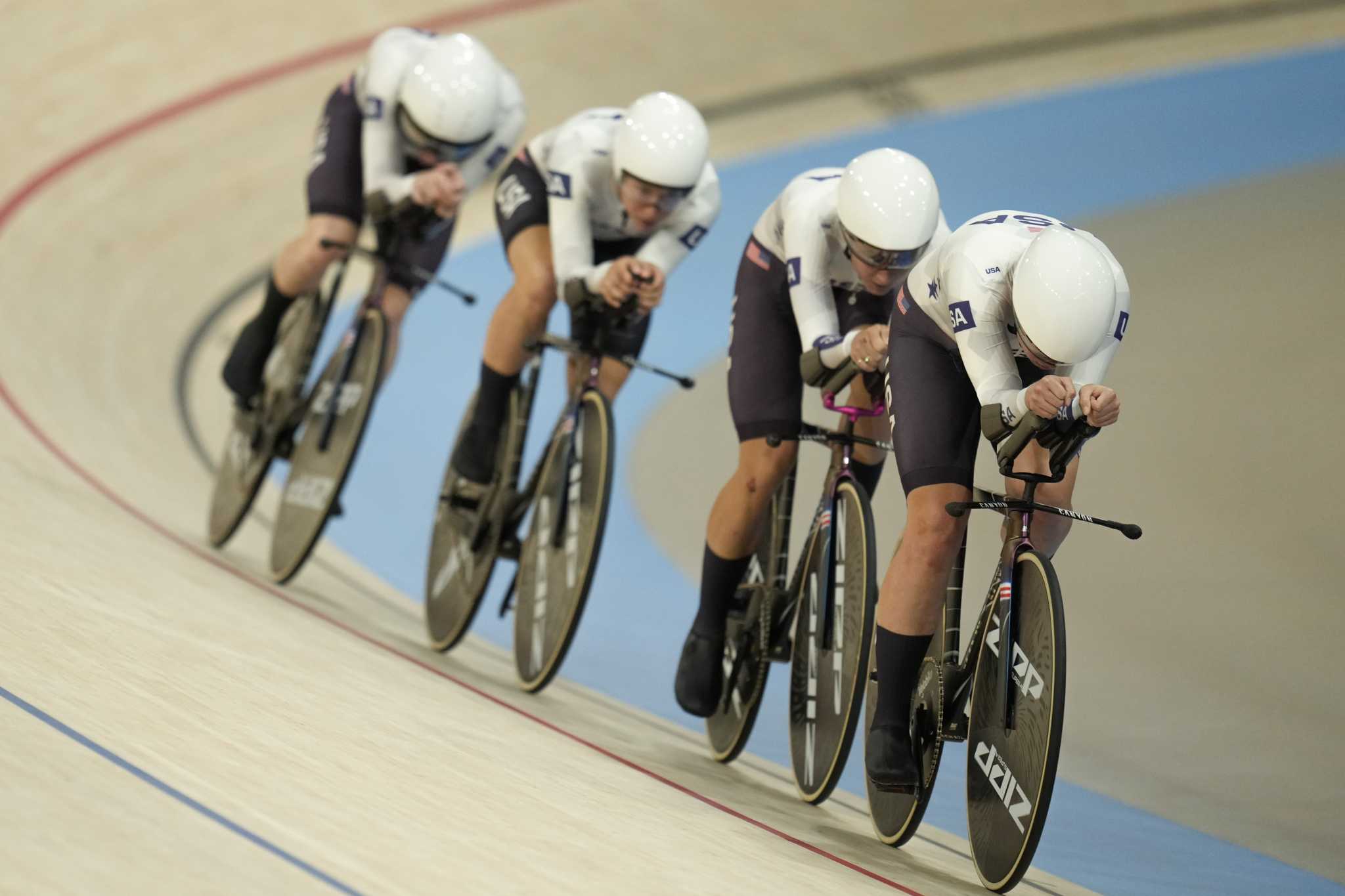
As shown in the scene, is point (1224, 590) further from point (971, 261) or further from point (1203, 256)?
point (1203, 256)

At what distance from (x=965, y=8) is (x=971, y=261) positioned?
7489mm

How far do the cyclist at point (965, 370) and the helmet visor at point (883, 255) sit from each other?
88 mm

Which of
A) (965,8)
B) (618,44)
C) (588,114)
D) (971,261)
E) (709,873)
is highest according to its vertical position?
(965,8)

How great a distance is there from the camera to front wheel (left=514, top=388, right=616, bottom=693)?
12.6 ft

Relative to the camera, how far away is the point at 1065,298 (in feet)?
8.77

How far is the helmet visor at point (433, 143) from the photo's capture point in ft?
14.7

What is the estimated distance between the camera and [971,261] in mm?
2877

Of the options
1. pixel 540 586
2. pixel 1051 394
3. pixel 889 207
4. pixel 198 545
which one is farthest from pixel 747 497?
pixel 198 545

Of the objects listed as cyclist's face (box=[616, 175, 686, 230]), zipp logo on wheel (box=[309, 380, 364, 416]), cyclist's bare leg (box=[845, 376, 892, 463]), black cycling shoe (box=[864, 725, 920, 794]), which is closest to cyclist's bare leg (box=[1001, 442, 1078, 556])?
black cycling shoe (box=[864, 725, 920, 794])

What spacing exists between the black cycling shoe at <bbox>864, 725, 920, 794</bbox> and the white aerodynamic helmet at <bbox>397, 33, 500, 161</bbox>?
2147mm

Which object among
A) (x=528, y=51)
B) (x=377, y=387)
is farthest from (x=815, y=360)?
(x=528, y=51)

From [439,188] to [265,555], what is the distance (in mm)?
1561

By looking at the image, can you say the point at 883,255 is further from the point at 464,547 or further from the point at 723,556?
the point at 464,547

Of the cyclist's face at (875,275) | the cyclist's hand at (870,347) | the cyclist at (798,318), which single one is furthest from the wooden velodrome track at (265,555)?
the cyclist's face at (875,275)
